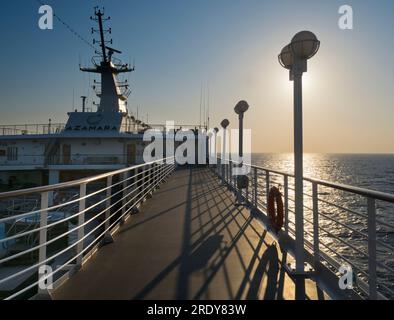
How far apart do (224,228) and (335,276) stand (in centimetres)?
232

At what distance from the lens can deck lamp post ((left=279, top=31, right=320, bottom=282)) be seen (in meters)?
3.21

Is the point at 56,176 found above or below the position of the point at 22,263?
above

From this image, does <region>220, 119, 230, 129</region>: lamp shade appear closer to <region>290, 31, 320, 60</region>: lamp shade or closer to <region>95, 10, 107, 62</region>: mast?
<region>290, 31, 320, 60</region>: lamp shade

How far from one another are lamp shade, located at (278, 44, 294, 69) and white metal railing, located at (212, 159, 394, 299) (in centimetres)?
140

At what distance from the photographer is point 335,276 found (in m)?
3.00

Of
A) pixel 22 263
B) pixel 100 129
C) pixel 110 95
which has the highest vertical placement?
pixel 110 95

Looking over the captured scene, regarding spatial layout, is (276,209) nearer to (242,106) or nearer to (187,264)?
(187,264)

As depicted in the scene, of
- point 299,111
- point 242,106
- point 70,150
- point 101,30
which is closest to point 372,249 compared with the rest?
point 299,111

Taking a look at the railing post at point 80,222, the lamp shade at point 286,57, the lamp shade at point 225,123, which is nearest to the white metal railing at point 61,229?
the railing post at point 80,222

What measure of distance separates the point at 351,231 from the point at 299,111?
1225cm

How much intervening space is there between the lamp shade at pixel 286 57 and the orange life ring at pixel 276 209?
1842mm

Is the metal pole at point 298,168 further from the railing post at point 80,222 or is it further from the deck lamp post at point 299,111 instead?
the railing post at point 80,222
